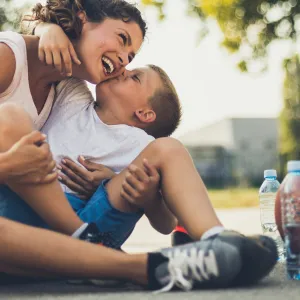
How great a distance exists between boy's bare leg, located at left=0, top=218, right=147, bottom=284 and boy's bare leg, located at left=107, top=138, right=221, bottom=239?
0.93 feet

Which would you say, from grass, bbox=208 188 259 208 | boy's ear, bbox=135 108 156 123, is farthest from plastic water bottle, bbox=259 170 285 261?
grass, bbox=208 188 259 208

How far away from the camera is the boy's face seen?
124 inches

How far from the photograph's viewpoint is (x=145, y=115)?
3.26 m

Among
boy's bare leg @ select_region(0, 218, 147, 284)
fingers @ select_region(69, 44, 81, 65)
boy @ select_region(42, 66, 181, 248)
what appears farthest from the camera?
fingers @ select_region(69, 44, 81, 65)

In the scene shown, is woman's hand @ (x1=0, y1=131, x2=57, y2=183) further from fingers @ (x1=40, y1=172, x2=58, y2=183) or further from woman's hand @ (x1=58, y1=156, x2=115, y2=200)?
woman's hand @ (x1=58, y1=156, x2=115, y2=200)

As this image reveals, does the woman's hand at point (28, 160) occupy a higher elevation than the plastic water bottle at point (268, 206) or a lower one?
higher

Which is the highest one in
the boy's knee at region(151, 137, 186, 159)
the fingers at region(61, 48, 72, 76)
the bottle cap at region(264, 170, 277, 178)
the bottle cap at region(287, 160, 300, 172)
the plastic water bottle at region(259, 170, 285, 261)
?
the fingers at region(61, 48, 72, 76)

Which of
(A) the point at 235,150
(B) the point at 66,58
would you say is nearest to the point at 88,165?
(B) the point at 66,58

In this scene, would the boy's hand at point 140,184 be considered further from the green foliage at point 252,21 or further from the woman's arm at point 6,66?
the green foliage at point 252,21

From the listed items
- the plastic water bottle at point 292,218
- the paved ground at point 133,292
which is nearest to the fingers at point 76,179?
the paved ground at point 133,292

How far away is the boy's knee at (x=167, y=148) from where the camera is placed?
2398 mm

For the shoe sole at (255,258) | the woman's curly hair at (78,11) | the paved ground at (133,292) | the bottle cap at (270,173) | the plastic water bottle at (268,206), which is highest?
the woman's curly hair at (78,11)

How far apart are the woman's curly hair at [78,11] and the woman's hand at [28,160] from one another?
103 cm

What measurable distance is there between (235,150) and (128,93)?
129ft
